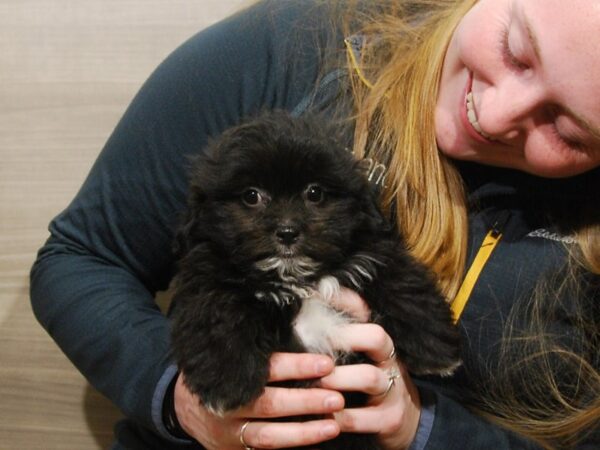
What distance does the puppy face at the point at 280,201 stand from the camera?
118cm

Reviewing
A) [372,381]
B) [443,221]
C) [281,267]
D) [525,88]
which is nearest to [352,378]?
[372,381]

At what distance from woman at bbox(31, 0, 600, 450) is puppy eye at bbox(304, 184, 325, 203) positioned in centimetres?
32

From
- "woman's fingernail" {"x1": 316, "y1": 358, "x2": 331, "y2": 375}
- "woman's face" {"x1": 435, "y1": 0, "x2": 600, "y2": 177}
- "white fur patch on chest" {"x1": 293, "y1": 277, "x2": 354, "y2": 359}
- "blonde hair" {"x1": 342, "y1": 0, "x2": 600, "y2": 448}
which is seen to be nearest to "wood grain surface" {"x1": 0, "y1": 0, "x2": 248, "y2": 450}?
"blonde hair" {"x1": 342, "y1": 0, "x2": 600, "y2": 448}

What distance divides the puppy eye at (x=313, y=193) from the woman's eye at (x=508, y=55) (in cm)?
53

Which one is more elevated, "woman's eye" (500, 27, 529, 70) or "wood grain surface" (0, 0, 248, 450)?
"woman's eye" (500, 27, 529, 70)

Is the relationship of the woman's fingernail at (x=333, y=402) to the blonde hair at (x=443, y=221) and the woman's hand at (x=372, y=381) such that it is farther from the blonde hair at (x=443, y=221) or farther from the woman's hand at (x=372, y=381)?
the blonde hair at (x=443, y=221)

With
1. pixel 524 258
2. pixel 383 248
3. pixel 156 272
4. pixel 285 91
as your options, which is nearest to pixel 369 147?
pixel 285 91

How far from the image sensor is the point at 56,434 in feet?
7.59

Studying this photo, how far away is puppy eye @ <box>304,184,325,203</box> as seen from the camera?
1.22 metres

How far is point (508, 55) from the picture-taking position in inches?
55.1

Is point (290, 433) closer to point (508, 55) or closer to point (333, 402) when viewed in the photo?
point (333, 402)

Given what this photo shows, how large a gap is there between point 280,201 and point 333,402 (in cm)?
39

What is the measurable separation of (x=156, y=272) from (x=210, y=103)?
495mm

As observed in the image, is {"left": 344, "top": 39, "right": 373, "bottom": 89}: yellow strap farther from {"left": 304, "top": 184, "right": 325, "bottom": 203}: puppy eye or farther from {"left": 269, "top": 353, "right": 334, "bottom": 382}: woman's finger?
{"left": 269, "top": 353, "right": 334, "bottom": 382}: woman's finger
